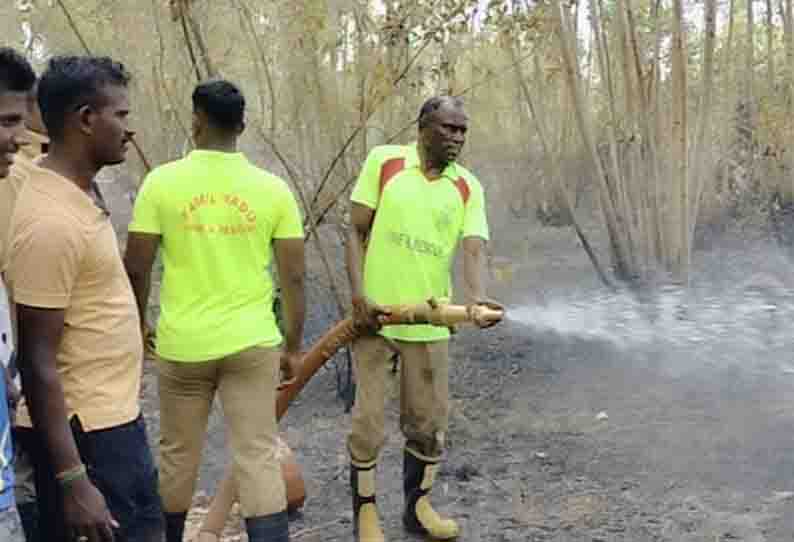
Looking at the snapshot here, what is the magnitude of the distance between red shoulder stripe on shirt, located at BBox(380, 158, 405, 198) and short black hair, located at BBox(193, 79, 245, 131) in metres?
0.79

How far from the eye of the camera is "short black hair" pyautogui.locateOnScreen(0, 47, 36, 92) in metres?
2.25

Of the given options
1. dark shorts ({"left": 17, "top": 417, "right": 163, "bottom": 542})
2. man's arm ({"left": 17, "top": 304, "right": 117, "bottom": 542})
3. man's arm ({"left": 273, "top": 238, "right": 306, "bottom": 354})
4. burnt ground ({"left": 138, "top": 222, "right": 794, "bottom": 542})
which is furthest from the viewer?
burnt ground ({"left": 138, "top": 222, "right": 794, "bottom": 542})

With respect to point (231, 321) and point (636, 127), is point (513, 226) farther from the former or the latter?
point (231, 321)

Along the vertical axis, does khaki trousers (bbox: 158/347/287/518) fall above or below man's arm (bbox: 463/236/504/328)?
below

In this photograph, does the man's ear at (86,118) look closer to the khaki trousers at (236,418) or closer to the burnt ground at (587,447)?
the khaki trousers at (236,418)

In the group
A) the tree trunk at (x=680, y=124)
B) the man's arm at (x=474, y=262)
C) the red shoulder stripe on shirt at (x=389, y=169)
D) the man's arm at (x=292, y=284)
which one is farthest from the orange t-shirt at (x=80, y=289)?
the tree trunk at (x=680, y=124)

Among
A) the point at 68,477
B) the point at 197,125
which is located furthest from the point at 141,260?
the point at 68,477

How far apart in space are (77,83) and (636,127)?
5.95m

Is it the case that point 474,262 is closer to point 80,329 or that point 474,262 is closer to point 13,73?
point 80,329

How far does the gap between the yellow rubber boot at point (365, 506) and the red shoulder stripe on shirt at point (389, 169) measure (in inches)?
41.3

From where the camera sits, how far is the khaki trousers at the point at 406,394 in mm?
4230

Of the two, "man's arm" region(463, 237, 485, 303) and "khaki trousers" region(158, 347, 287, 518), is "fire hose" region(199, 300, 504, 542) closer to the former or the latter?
"khaki trousers" region(158, 347, 287, 518)

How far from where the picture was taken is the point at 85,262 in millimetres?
2492

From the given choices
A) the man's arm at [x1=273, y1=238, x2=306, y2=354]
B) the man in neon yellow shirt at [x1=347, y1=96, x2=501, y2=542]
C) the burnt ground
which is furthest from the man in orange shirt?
the burnt ground
